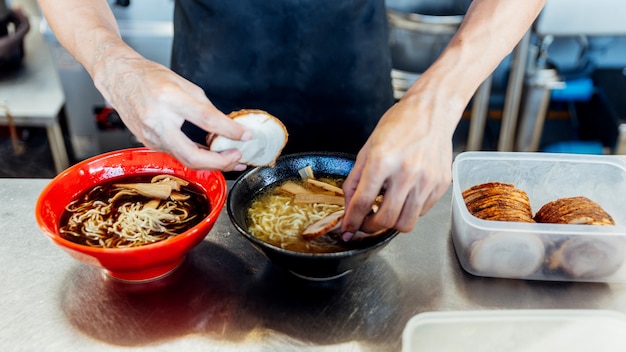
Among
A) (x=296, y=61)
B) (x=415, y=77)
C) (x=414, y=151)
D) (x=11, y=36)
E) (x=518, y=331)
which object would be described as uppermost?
(x=414, y=151)

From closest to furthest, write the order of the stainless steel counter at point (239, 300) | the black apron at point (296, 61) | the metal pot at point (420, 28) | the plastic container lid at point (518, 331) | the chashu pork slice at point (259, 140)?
the plastic container lid at point (518, 331) → the stainless steel counter at point (239, 300) → the chashu pork slice at point (259, 140) → the black apron at point (296, 61) → the metal pot at point (420, 28)

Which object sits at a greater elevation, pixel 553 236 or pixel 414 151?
pixel 414 151

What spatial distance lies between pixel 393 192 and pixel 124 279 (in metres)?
0.67

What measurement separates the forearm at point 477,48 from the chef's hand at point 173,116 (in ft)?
1.45

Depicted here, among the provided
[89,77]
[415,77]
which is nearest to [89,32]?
[89,77]

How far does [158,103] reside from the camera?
125cm

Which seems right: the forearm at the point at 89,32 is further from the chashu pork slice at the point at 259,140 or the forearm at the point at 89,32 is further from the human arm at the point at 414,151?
the human arm at the point at 414,151

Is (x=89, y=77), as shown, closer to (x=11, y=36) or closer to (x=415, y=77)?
(x=11, y=36)

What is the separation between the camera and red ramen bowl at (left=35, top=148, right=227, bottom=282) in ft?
4.00

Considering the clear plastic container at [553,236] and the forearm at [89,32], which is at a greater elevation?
the forearm at [89,32]

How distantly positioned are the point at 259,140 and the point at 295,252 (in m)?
0.35

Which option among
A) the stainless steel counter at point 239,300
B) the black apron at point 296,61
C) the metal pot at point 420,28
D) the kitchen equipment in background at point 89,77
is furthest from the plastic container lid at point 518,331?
the kitchen equipment in background at point 89,77

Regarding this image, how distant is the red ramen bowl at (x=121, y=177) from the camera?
1.22 meters

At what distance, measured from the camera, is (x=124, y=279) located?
1.38 meters
